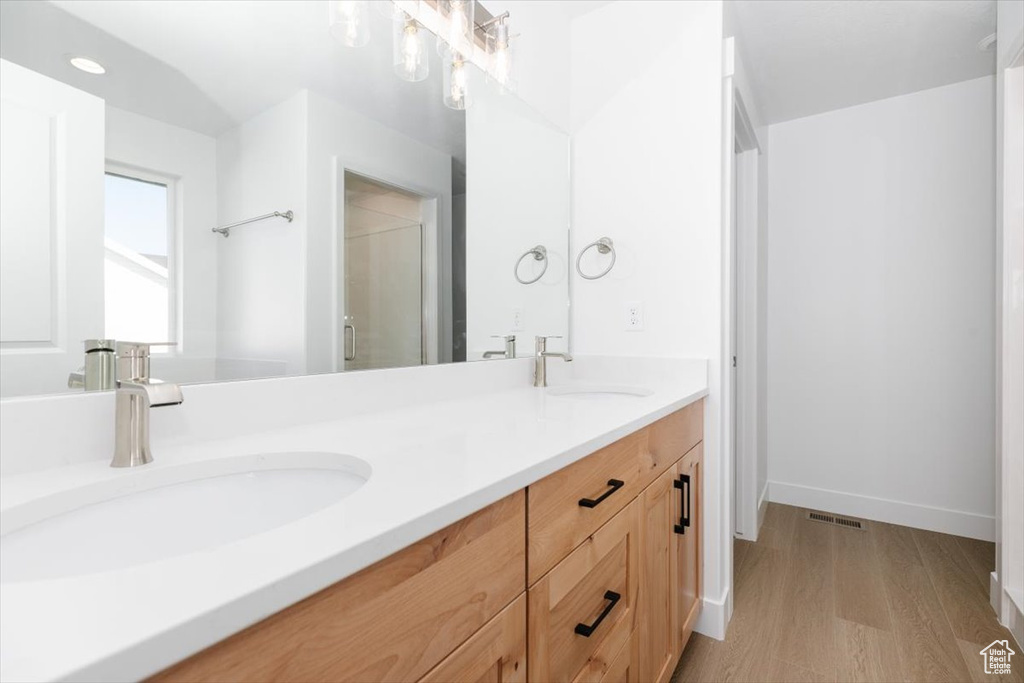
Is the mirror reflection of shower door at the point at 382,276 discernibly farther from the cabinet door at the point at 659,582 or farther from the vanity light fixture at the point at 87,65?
the cabinet door at the point at 659,582

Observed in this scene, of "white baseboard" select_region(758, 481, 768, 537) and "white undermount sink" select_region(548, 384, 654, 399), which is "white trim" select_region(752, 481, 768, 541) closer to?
"white baseboard" select_region(758, 481, 768, 537)

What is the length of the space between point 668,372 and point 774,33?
5.16 ft

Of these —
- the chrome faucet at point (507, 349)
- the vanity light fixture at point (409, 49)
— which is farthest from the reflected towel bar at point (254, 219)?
the chrome faucet at point (507, 349)

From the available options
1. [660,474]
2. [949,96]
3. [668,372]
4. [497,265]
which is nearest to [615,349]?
[668,372]

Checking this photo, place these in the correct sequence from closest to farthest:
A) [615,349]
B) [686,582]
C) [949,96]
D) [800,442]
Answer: [686,582]
[615,349]
[949,96]
[800,442]

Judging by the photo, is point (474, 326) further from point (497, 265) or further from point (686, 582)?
point (686, 582)

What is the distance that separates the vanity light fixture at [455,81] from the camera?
56.0 inches

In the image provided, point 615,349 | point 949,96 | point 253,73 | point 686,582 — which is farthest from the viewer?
point 949,96

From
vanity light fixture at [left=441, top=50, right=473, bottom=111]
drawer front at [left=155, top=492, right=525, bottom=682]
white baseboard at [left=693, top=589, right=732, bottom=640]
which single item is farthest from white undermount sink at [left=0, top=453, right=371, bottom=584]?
white baseboard at [left=693, top=589, right=732, bottom=640]

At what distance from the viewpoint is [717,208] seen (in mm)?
1697

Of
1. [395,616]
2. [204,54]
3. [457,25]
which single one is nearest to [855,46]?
[457,25]

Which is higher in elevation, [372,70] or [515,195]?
[372,70]

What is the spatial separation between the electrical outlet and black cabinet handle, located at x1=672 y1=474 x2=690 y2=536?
0.63 metres

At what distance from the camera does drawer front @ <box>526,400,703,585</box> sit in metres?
0.71
